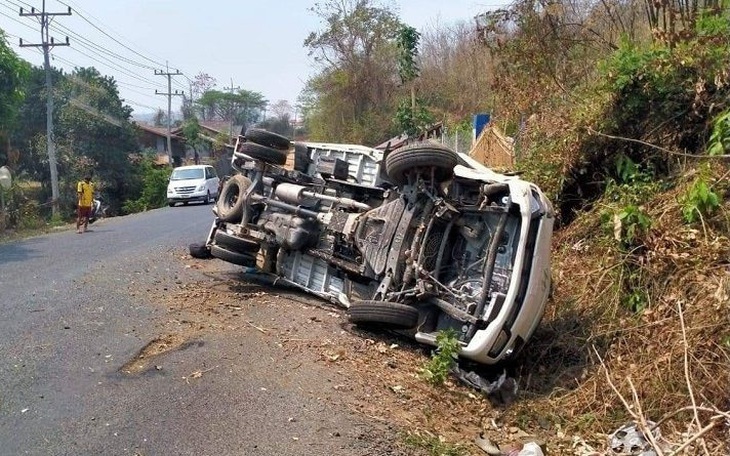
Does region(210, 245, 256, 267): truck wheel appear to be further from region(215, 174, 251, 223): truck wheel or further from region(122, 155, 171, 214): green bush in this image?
region(122, 155, 171, 214): green bush

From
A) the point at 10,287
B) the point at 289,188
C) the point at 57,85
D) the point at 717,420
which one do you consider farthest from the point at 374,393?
the point at 57,85

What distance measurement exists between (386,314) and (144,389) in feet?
7.04

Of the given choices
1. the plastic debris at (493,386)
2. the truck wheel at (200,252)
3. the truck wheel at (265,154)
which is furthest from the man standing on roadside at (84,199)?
the plastic debris at (493,386)

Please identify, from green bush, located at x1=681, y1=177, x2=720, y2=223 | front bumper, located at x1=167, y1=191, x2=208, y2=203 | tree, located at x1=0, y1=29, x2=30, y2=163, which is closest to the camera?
green bush, located at x1=681, y1=177, x2=720, y2=223

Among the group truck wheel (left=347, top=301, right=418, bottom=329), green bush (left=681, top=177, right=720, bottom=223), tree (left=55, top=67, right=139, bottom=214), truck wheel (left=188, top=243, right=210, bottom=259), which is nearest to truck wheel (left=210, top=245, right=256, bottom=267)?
truck wheel (left=188, top=243, right=210, bottom=259)

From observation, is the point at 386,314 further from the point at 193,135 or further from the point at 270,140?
the point at 193,135

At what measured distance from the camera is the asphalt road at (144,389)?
429cm

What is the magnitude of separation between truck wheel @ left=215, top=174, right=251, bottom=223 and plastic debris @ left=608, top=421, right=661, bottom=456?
219 inches

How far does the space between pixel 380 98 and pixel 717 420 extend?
34.7 meters

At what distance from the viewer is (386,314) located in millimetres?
6219

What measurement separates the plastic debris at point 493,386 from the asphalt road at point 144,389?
1042mm

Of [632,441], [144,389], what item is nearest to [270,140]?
[144,389]

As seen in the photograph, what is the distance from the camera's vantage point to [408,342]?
6.73m

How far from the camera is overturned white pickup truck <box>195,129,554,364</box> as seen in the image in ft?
19.3
